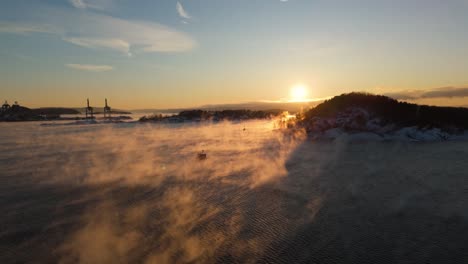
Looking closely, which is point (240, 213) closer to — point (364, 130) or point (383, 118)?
point (364, 130)

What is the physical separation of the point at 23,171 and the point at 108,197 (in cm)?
574

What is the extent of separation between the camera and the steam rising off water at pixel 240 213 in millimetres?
4293

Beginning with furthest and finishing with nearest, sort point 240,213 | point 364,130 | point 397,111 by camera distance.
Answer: point 397,111 → point 364,130 → point 240,213

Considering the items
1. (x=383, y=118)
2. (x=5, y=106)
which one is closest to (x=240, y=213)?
(x=383, y=118)

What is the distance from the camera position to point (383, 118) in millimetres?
21219

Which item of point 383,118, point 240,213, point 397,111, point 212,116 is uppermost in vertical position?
point 397,111

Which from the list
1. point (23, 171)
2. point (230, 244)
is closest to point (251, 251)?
point (230, 244)

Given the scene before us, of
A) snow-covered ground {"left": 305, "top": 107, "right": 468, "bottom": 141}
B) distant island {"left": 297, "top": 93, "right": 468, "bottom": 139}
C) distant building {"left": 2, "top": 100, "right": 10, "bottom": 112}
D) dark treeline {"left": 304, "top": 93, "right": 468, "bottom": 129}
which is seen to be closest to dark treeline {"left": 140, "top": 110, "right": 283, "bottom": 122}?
dark treeline {"left": 304, "top": 93, "right": 468, "bottom": 129}

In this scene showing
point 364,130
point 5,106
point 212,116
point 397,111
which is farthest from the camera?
point 5,106

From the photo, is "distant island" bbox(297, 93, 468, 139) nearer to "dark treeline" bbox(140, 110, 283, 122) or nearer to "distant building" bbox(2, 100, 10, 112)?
"dark treeline" bbox(140, 110, 283, 122)

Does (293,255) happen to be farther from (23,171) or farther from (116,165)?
(23,171)

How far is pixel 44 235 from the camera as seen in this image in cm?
498

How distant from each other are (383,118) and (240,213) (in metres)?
19.1

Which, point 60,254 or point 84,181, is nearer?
point 60,254
